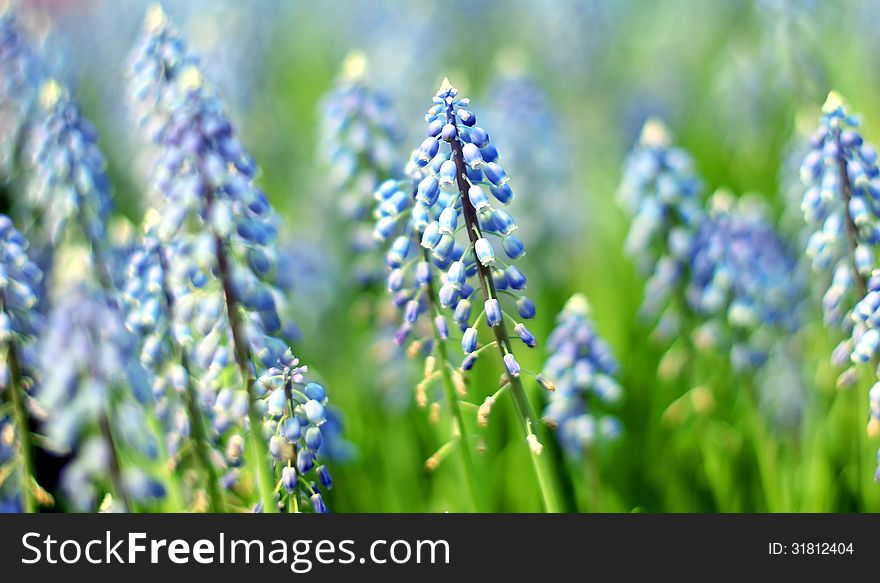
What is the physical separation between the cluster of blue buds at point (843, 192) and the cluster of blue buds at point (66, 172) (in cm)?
343

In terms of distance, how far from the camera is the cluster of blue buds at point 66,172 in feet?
15.0

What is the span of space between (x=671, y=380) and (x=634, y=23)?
1150 centimetres

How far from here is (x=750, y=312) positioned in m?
5.66

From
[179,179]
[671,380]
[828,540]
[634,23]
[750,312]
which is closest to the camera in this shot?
[179,179]

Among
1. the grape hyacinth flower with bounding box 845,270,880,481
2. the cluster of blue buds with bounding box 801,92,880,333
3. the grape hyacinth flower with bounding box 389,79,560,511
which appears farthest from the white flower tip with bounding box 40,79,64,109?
the grape hyacinth flower with bounding box 845,270,880,481

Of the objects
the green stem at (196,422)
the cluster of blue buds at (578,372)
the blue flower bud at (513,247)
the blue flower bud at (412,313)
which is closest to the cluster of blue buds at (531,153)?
the cluster of blue buds at (578,372)

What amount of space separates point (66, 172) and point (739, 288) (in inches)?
153

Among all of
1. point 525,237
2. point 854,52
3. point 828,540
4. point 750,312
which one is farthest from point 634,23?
point 828,540

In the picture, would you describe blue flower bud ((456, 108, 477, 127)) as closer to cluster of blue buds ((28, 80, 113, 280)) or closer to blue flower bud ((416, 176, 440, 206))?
blue flower bud ((416, 176, 440, 206))

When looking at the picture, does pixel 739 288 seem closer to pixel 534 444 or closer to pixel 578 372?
pixel 578 372

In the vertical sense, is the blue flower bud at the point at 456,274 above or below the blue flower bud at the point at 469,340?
above

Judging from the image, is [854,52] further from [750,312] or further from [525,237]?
[750,312]

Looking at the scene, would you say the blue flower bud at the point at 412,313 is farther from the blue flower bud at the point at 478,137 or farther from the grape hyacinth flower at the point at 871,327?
the grape hyacinth flower at the point at 871,327

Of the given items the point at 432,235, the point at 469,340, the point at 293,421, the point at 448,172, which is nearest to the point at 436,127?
the point at 448,172
